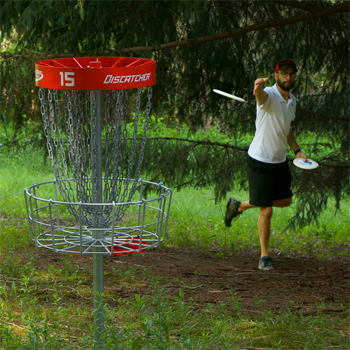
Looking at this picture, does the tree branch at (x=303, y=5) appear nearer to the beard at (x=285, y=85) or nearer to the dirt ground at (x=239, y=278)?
the beard at (x=285, y=85)

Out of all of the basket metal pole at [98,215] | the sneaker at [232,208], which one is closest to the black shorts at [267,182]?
the sneaker at [232,208]

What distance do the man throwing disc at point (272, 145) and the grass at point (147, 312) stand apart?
1073 mm

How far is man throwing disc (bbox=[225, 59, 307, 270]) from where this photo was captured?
4.65m

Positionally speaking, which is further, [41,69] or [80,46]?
[80,46]

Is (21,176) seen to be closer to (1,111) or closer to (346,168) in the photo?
(1,111)

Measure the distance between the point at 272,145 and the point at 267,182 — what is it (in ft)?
1.19

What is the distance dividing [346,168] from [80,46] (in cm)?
328

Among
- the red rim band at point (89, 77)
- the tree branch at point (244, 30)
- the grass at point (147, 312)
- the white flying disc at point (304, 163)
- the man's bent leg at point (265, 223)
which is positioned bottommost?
the grass at point (147, 312)

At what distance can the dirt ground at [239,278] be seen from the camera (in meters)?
4.09

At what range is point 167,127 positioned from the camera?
11.7 m

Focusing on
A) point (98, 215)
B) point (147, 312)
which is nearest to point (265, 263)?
point (147, 312)

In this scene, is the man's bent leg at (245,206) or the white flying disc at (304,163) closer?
the white flying disc at (304,163)

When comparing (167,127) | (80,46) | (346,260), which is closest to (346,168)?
(346,260)

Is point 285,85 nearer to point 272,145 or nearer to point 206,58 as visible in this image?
point 272,145
